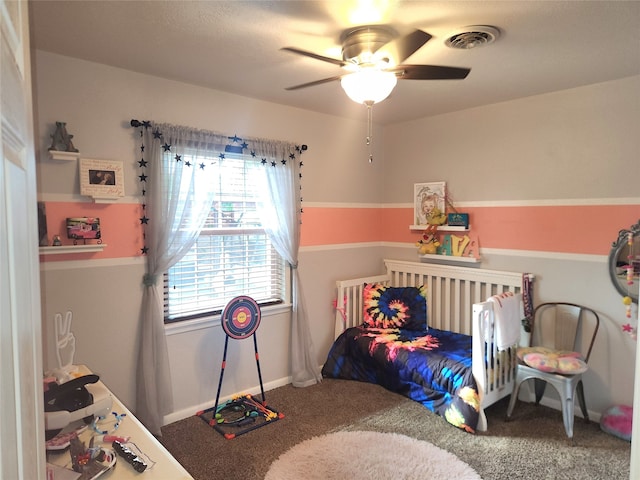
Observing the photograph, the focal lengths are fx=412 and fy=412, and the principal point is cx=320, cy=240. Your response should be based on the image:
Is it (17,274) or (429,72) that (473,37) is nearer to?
(429,72)

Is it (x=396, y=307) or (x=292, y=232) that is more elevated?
(x=292, y=232)

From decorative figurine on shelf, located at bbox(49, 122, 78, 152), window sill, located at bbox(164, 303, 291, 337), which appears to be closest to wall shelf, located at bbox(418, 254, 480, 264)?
window sill, located at bbox(164, 303, 291, 337)

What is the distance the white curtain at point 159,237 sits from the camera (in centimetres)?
271

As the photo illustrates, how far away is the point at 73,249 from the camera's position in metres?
2.36

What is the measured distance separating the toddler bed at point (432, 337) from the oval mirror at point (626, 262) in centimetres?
58

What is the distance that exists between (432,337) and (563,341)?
0.98m

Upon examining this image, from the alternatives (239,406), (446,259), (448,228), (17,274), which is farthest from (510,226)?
(17,274)

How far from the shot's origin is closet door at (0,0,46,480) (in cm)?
40

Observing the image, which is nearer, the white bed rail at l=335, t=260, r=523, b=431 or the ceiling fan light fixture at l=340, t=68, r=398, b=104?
the ceiling fan light fixture at l=340, t=68, r=398, b=104

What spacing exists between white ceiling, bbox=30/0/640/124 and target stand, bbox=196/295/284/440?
1610 mm

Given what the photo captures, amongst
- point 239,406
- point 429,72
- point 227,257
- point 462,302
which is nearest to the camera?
point 429,72

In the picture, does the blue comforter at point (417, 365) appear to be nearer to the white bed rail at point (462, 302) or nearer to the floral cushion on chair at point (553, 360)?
the white bed rail at point (462, 302)

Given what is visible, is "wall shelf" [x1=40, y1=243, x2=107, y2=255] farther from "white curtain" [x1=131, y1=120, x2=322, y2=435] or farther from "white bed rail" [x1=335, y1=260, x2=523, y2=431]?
"white bed rail" [x1=335, y1=260, x2=523, y2=431]

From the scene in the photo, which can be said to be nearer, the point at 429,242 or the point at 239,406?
the point at 239,406
